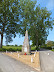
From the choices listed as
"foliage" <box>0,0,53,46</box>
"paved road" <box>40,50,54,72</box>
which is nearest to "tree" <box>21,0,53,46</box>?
"foliage" <box>0,0,53,46</box>

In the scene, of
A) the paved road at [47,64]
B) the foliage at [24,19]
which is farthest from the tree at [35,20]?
the paved road at [47,64]

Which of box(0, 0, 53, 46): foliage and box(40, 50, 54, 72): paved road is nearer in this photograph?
box(40, 50, 54, 72): paved road

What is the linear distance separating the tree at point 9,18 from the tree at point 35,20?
12.1 feet

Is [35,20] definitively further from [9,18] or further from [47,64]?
[47,64]

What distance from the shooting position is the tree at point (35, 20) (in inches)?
1501

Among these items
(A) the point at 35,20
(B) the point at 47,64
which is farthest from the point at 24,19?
(B) the point at 47,64

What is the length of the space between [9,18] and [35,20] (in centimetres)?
1225

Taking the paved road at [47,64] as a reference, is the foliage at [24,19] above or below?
above

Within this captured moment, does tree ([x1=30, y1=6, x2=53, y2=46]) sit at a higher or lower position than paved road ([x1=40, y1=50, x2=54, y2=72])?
higher

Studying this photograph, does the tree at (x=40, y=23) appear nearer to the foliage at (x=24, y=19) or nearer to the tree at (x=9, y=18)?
the foliage at (x=24, y=19)

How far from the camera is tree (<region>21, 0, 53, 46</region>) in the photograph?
1501 inches

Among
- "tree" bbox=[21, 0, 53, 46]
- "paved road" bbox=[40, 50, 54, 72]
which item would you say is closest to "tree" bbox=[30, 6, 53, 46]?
"tree" bbox=[21, 0, 53, 46]

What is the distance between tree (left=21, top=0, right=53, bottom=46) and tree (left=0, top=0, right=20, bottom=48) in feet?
12.1

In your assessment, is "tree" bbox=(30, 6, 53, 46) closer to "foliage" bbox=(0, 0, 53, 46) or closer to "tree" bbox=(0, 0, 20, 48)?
"foliage" bbox=(0, 0, 53, 46)
